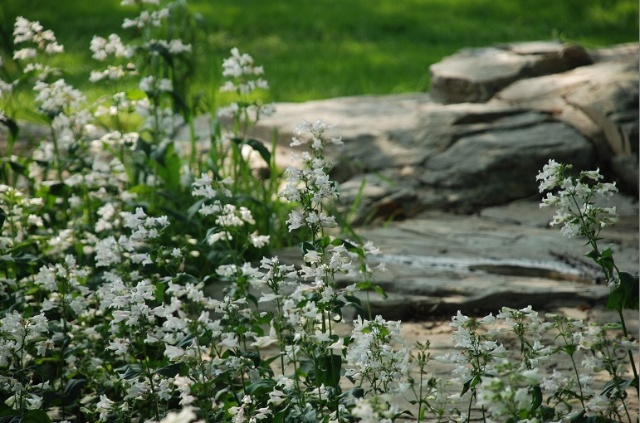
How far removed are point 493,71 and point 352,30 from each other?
4658 millimetres

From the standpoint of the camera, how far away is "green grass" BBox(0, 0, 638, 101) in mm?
9344

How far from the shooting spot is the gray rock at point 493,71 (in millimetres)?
6715

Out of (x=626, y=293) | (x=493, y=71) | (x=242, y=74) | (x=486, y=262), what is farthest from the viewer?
(x=493, y=71)

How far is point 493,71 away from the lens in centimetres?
685

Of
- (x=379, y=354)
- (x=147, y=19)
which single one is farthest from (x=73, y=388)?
(x=147, y=19)

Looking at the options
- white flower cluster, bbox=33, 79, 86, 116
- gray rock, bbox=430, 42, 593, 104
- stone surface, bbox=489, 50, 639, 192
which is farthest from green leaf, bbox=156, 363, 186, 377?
gray rock, bbox=430, 42, 593, 104

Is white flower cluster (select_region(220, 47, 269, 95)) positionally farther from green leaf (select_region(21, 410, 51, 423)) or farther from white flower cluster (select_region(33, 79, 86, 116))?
green leaf (select_region(21, 410, 51, 423))

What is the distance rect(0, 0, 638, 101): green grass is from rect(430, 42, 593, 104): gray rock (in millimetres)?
1742

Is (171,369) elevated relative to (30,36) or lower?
lower

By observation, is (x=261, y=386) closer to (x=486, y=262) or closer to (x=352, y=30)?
(x=486, y=262)

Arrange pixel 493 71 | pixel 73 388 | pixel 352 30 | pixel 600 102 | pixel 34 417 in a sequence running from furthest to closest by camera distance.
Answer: pixel 352 30 < pixel 493 71 < pixel 600 102 < pixel 73 388 < pixel 34 417

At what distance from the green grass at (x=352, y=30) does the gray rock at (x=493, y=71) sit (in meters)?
1.74

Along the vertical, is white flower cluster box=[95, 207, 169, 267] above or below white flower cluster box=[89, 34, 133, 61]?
below

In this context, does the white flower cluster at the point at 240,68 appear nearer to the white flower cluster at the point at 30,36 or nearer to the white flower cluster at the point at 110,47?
the white flower cluster at the point at 110,47
